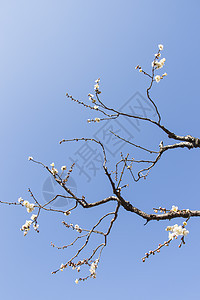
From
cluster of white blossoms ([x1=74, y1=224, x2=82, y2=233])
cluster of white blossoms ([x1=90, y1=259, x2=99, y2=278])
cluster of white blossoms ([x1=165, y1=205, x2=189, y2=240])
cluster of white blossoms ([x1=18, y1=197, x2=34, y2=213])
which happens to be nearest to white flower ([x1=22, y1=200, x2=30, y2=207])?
cluster of white blossoms ([x1=18, y1=197, x2=34, y2=213])

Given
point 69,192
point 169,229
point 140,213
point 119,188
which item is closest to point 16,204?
point 69,192

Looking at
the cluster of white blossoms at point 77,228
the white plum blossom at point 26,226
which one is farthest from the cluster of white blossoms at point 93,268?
the white plum blossom at point 26,226

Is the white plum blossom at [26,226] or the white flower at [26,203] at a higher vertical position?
the white flower at [26,203]

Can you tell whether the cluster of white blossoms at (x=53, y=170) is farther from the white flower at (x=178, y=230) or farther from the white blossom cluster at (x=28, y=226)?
the white flower at (x=178, y=230)

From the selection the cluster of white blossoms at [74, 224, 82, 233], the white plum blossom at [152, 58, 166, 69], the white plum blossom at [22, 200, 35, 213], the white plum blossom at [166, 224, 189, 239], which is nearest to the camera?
the white plum blossom at [166, 224, 189, 239]

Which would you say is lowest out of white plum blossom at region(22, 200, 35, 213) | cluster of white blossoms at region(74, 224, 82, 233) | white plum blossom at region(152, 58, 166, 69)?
cluster of white blossoms at region(74, 224, 82, 233)

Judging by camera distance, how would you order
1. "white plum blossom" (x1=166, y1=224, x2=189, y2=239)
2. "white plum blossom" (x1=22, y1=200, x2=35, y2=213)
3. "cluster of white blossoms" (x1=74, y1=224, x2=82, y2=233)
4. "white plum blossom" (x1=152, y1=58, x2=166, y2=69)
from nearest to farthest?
"white plum blossom" (x1=166, y1=224, x2=189, y2=239)
"white plum blossom" (x1=22, y1=200, x2=35, y2=213)
"white plum blossom" (x1=152, y1=58, x2=166, y2=69)
"cluster of white blossoms" (x1=74, y1=224, x2=82, y2=233)

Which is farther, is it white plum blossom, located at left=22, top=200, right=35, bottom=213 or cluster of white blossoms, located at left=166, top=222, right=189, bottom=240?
white plum blossom, located at left=22, top=200, right=35, bottom=213

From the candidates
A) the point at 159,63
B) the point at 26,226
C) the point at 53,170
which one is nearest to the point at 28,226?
the point at 26,226

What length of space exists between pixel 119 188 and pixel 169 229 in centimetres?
89

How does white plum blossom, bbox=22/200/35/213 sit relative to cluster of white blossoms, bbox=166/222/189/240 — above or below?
above

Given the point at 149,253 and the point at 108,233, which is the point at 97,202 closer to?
the point at 108,233

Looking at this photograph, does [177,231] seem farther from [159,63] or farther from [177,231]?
[159,63]

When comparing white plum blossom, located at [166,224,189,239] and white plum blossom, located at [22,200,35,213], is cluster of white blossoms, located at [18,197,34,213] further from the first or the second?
white plum blossom, located at [166,224,189,239]
